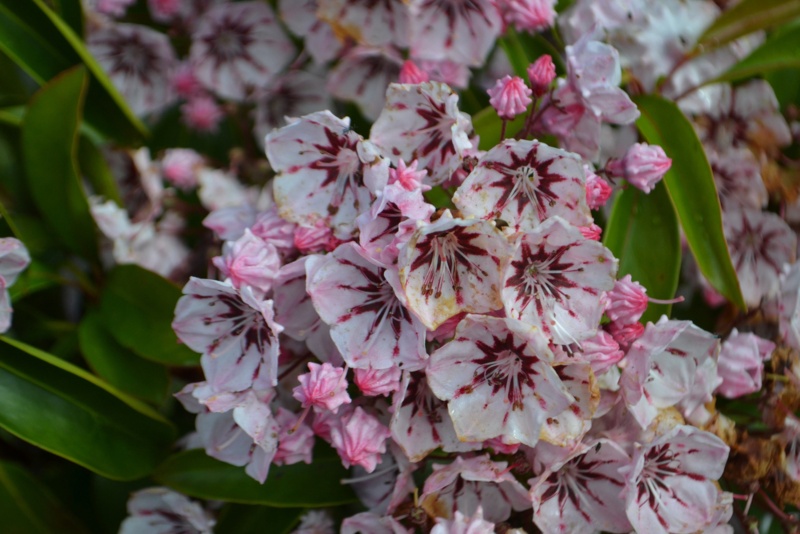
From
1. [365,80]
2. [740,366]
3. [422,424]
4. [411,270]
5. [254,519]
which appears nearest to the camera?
[411,270]

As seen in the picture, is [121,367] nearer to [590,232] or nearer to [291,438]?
[291,438]

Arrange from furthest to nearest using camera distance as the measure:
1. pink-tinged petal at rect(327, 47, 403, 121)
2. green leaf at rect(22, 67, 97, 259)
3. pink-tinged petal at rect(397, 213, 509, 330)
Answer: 1. pink-tinged petal at rect(327, 47, 403, 121)
2. green leaf at rect(22, 67, 97, 259)
3. pink-tinged petal at rect(397, 213, 509, 330)

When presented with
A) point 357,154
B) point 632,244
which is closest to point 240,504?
point 357,154

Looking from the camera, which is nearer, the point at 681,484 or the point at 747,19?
the point at 681,484

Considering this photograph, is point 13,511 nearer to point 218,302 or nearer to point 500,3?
point 218,302

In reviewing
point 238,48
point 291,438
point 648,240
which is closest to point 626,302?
point 648,240

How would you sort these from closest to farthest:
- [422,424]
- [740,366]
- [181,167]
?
[422,424] → [740,366] → [181,167]

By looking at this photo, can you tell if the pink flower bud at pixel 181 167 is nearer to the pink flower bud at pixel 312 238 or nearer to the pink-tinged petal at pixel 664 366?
the pink flower bud at pixel 312 238

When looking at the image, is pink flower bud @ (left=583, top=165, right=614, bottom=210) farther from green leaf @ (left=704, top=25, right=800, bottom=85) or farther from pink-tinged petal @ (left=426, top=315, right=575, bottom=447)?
green leaf @ (left=704, top=25, right=800, bottom=85)

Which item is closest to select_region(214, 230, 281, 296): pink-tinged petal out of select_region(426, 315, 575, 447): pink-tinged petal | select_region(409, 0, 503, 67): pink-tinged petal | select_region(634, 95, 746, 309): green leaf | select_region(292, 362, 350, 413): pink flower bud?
select_region(292, 362, 350, 413): pink flower bud
